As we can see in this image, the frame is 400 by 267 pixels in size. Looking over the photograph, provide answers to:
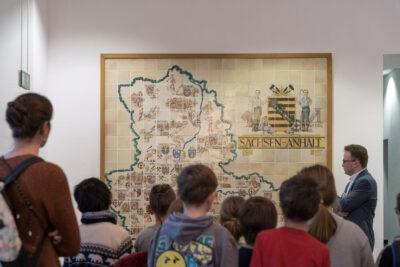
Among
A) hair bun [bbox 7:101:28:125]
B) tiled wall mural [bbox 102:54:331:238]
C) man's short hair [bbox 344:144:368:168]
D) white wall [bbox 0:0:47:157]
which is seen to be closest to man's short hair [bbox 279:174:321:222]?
hair bun [bbox 7:101:28:125]

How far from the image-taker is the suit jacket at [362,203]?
344cm

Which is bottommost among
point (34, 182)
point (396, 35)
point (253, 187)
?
point (253, 187)

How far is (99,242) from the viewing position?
235 cm

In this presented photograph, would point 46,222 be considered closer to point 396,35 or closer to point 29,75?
point 29,75

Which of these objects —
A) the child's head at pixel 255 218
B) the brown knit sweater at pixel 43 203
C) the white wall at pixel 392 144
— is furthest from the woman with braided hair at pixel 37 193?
the white wall at pixel 392 144

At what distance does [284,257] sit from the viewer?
1.82m

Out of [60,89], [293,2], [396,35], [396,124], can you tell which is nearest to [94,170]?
[60,89]

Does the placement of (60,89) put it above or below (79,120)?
above

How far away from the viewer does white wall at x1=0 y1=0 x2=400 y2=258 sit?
4.30 metres

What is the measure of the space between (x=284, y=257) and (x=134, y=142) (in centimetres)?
271

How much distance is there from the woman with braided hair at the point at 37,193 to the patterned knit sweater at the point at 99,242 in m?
0.69

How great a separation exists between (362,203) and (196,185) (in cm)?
208

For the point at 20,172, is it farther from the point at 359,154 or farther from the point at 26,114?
the point at 359,154

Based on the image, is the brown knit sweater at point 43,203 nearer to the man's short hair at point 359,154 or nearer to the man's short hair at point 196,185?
the man's short hair at point 196,185
